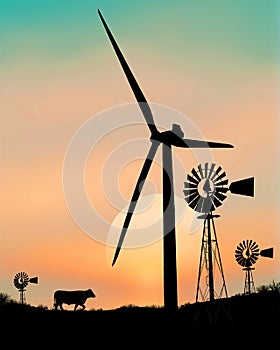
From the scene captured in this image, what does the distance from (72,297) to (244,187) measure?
21.3 meters

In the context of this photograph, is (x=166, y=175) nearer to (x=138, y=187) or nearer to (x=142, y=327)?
(x=138, y=187)

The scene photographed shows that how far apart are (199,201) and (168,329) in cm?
1183

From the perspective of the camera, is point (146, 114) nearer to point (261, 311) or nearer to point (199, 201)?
point (199, 201)

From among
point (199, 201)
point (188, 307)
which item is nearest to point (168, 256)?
point (199, 201)

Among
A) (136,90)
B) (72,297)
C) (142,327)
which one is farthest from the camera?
(72,297)

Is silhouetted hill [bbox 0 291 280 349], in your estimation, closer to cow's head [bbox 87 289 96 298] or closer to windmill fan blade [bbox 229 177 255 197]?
windmill fan blade [bbox 229 177 255 197]

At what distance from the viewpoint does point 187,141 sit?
35.8 metres

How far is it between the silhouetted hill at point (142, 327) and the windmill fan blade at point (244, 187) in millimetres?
5433

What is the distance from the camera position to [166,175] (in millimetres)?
33719

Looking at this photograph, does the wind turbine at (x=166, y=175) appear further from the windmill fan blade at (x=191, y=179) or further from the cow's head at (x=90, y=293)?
the cow's head at (x=90, y=293)

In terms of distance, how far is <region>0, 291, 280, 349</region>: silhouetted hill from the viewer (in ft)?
118

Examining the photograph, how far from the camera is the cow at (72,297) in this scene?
56.9 metres

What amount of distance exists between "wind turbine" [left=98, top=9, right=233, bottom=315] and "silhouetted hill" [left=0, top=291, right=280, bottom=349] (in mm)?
1907

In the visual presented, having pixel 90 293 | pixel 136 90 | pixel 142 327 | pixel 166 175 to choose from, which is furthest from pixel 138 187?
pixel 90 293
